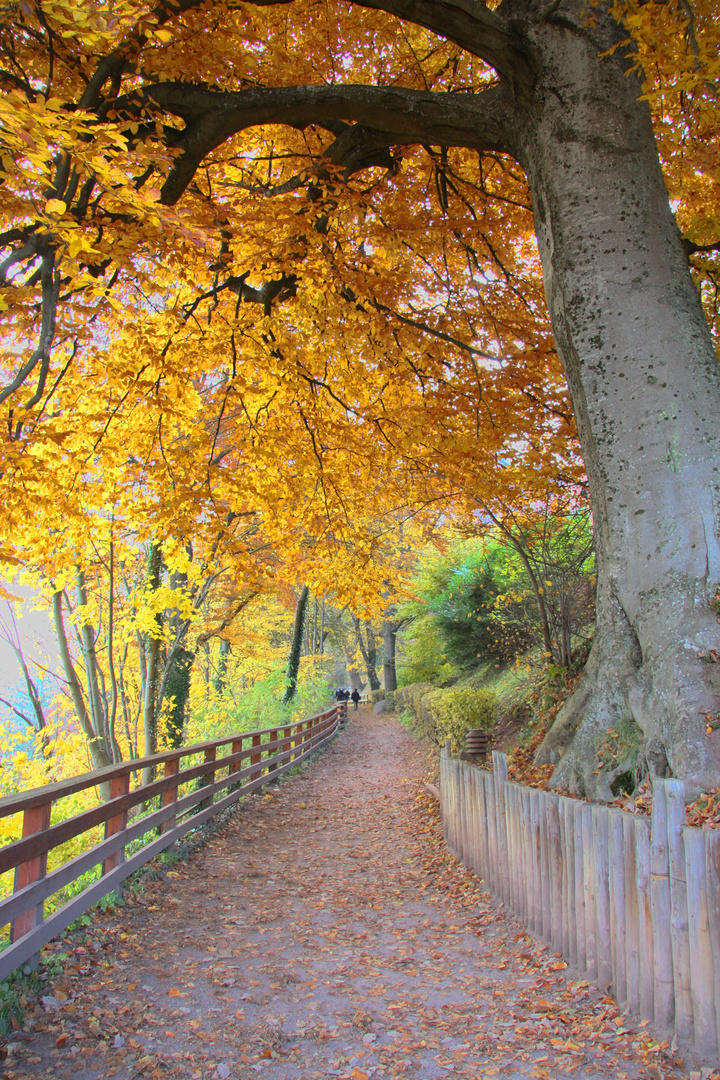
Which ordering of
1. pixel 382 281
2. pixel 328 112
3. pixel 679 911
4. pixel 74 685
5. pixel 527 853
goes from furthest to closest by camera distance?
1. pixel 74 685
2. pixel 382 281
3. pixel 328 112
4. pixel 527 853
5. pixel 679 911

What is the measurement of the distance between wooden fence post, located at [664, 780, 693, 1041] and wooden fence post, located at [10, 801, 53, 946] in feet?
9.61

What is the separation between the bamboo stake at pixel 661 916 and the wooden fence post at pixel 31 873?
9.45 feet

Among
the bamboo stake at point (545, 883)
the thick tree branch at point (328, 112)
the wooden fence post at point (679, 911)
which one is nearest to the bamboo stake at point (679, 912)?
the wooden fence post at point (679, 911)

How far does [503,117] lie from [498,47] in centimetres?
46

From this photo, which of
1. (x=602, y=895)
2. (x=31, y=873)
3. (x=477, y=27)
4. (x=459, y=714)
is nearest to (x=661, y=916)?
(x=602, y=895)

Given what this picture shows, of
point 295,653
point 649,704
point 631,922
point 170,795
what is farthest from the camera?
point 295,653

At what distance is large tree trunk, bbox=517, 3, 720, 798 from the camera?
381 centimetres

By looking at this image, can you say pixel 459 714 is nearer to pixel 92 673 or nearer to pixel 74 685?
pixel 92 673

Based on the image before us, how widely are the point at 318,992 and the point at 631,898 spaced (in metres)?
1.85

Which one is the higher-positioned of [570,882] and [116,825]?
[116,825]

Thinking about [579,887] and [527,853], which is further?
[527,853]

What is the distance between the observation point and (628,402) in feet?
14.0

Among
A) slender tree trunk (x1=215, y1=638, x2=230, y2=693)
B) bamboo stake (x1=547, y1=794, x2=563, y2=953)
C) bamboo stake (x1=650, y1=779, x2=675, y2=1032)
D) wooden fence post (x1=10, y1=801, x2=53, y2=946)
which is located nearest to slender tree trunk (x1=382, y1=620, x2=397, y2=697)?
slender tree trunk (x1=215, y1=638, x2=230, y2=693)

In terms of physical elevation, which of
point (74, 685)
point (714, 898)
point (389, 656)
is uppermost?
point (74, 685)
